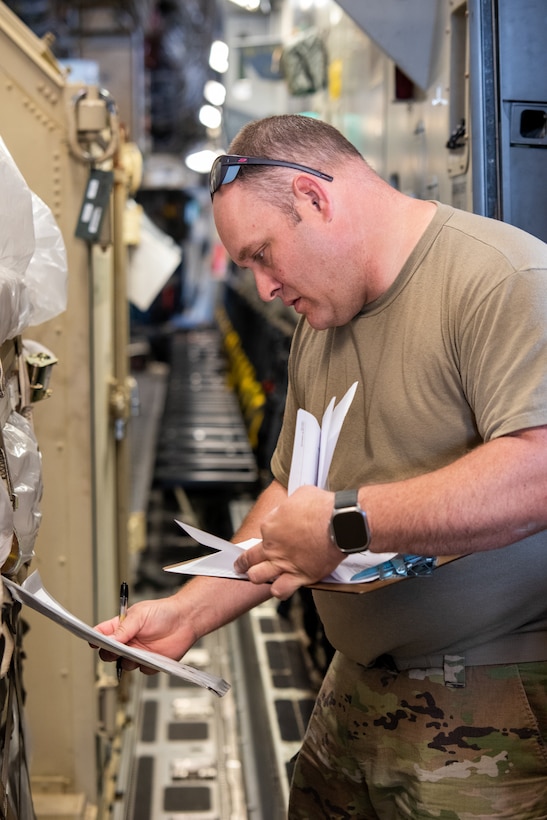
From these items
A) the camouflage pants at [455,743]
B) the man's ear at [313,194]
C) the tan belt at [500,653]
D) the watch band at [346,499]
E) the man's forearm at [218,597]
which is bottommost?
the camouflage pants at [455,743]

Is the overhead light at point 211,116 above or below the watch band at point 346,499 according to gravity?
above

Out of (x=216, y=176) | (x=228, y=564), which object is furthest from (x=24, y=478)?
(x=216, y=176)

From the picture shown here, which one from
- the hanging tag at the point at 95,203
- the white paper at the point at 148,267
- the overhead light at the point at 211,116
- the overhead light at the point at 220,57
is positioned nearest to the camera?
the hanging tag at the point at 95,203

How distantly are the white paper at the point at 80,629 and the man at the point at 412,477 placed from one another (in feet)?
0.68

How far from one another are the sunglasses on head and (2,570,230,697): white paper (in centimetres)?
73

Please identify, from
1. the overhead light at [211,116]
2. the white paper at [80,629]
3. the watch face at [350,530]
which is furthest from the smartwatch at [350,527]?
the overhead light at [211,116]

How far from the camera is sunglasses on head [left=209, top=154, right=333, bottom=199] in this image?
157 cm

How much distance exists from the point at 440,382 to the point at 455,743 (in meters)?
0.68

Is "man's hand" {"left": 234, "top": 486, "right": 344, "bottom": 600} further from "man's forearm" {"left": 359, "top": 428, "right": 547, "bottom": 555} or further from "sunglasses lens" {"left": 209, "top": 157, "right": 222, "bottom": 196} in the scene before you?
"sunglasses lens" {"left": 209, "top": 157, "right": 222, "bottom": 196}

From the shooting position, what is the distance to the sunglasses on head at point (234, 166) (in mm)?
1571

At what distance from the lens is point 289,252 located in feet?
5.29

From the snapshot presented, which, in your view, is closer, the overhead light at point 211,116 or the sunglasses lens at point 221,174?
the sunglasses lens at point 221,174

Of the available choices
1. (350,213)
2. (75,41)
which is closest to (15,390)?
(350,213)

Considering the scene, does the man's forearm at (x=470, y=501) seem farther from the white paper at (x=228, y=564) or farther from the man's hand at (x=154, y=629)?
the man's hand at (x=154, y=629)
